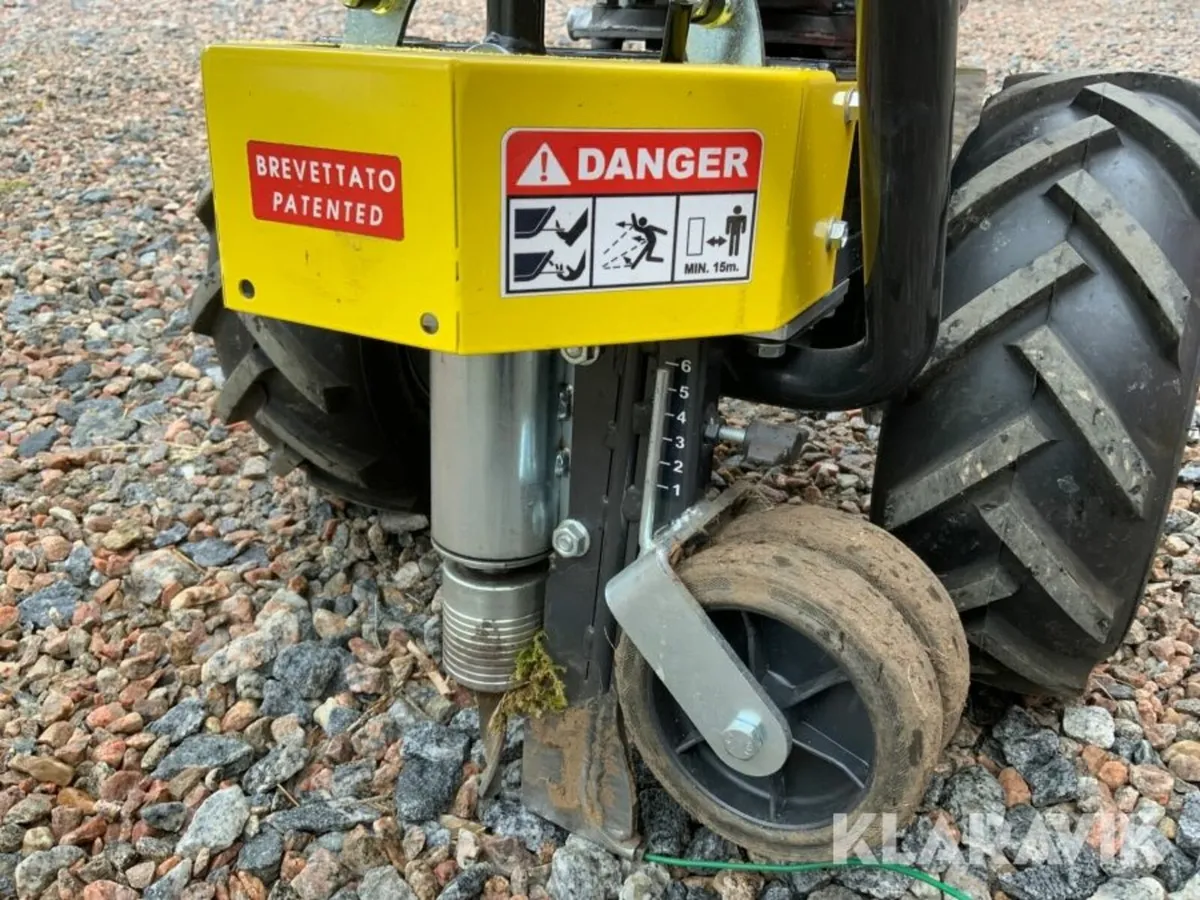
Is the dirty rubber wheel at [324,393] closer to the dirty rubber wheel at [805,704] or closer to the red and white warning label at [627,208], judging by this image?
the dirty rubber wheel at [805,704]

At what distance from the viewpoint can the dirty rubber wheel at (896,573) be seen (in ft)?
3.74

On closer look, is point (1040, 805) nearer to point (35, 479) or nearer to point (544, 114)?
point (544, 114)

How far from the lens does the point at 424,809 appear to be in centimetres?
147

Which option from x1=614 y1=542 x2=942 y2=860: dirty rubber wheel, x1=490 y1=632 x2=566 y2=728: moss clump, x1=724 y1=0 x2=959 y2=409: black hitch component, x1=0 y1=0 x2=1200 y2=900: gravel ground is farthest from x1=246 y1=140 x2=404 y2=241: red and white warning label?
x1=0 y1=0 x2=1200 y2=900: gravel ground

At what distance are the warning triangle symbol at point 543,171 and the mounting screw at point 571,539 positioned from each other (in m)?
0.48

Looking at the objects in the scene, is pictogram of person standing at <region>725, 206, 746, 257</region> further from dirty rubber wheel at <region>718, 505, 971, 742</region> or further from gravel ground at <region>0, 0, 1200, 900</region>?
gravel ground at <region>0, 0, 1200, 900</region>

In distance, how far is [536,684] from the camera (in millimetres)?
1347

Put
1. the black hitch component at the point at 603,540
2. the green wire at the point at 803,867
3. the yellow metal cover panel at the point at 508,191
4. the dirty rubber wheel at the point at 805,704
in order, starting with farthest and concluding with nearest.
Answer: the green wire at the point at 803,867 → the black hitch component at the point at 603,540 → the dirty rubber wheel at the point at 805,704 → the yellow metal cover panel at the point at 508,191

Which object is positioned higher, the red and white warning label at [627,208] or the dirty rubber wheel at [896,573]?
the red and white warning label at [627,208]

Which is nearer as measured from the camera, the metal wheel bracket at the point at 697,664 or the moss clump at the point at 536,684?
the metal wheel bracket at the point at 697,664

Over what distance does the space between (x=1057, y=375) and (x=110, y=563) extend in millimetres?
1547

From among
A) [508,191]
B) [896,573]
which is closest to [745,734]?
[896,573]

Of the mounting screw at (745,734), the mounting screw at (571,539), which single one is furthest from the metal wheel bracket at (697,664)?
the mounting screw at (571,539)

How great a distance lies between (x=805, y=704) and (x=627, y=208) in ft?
1.83
